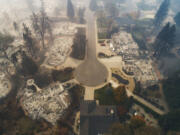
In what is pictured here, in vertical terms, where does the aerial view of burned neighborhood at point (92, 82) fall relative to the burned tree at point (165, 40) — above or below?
below

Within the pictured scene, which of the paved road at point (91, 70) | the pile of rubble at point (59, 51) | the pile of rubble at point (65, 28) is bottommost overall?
the paved road at point (91, 70)

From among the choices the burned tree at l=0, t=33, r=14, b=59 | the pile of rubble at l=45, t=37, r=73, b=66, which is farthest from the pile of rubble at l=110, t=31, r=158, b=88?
the burned tree at l=0, t=33, r=14, b=59

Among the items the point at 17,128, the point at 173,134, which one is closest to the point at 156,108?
the point at 173,134

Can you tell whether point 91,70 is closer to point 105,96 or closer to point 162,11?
Result: point 105,96

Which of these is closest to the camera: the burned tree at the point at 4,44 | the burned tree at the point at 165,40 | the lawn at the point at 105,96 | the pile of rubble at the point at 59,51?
the lawn at the point at 105,96

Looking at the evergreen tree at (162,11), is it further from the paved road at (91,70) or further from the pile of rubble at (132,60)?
the paved road at (91,70)

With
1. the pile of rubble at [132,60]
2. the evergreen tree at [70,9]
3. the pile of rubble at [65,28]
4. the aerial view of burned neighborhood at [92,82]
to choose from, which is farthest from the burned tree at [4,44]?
the pile of rubble at [132,60]

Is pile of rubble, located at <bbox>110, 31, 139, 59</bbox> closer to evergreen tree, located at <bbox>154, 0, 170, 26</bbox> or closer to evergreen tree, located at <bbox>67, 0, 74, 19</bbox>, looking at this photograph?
evergreen tree, located at <bbox>154, 0, 170, 26</bbox>

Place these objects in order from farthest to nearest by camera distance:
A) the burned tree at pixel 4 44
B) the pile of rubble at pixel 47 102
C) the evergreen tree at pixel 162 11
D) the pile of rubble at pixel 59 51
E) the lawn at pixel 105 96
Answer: the evergreen tree at pixel 162 11, the pile of rubble at pixel 59 51, the burned tree at pixel 4 44, the lawn at pixel 105 96, the pile of rubble at pixel 47 102

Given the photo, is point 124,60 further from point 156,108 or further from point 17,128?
point 17,128

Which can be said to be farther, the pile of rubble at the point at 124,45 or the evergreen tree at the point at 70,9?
the evergreen tree at the point at 70,9
